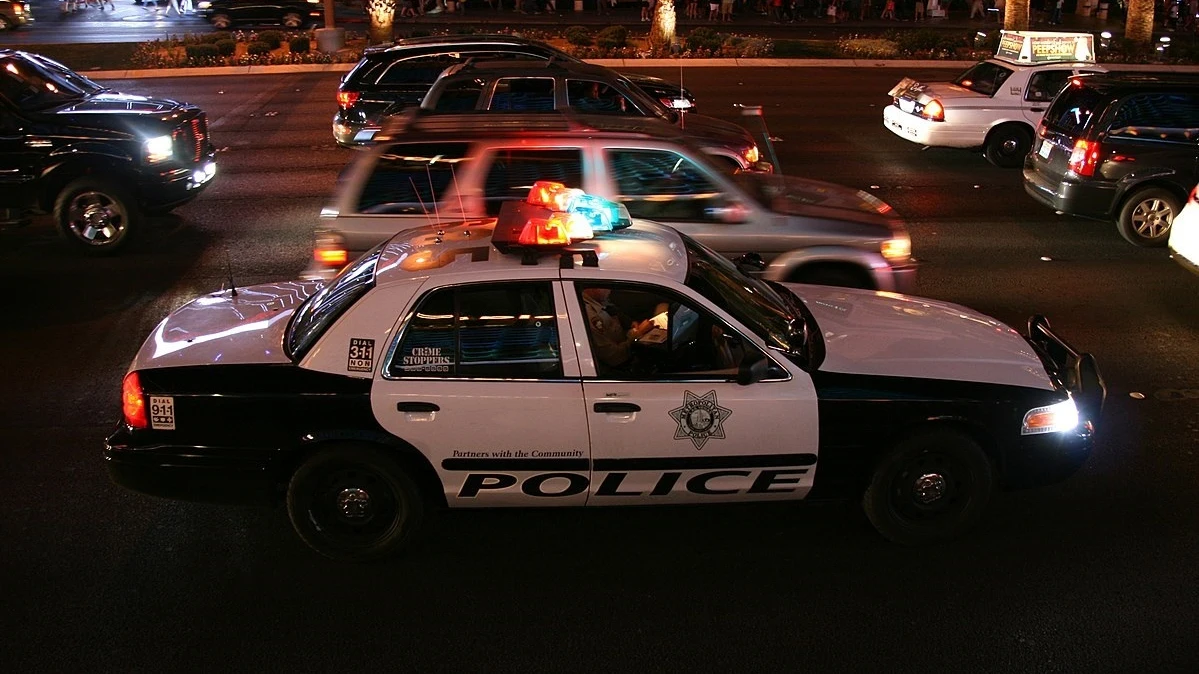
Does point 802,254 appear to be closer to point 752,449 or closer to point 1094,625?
point 752,449

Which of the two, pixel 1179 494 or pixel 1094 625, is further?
pixel 1179 494

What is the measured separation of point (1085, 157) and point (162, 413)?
9756 millimetres

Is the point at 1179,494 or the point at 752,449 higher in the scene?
the point at 752,449

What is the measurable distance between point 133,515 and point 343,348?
182 cm

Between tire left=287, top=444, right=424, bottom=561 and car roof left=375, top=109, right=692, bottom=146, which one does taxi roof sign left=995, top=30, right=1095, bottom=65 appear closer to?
car roof left=375, top=109, right=692, bottom=146

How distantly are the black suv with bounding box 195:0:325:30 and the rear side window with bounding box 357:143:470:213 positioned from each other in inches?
1141

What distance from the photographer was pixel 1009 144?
50.7 ft

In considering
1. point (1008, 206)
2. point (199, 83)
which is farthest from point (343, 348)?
point (199, 83)

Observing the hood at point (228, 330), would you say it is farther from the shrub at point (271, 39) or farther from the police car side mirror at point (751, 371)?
the shrub at point (271, 39)

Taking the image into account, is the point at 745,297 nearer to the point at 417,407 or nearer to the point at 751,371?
the point at 751,371

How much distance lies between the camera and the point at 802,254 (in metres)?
8.20

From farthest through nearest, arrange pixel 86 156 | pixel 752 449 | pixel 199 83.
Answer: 1. pixel 199 83
2. pixel 86 156
3. pixel 752 449

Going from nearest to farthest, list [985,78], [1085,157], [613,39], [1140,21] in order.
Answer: [1085,157]
[985,78]
[613,39]
[1140,21]

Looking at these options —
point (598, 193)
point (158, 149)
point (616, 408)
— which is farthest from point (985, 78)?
point (616, 408)
